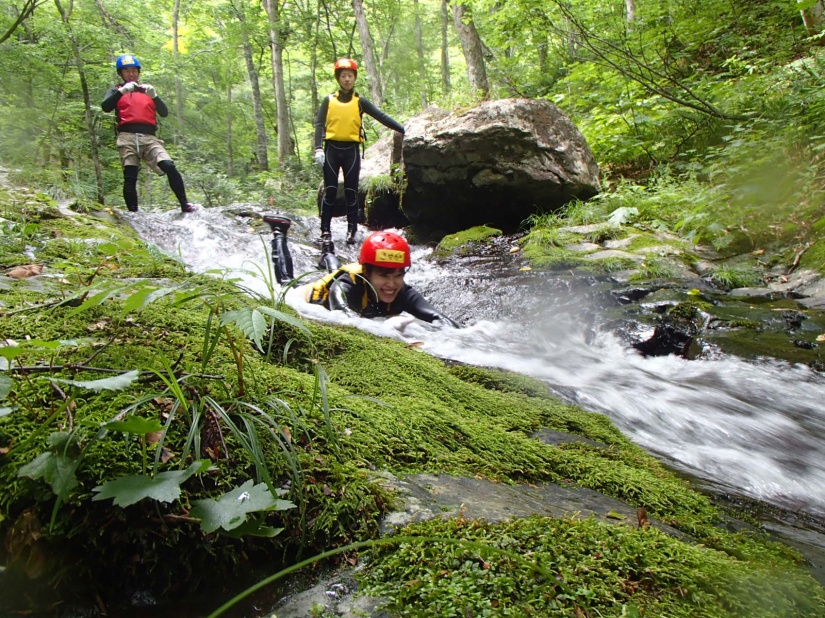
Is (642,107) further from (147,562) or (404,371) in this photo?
(147,562)

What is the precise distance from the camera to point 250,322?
1.13 metres

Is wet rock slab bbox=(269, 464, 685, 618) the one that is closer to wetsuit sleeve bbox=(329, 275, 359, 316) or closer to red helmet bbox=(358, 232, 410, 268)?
red helmet bbox=(358, 232, 410, 268)

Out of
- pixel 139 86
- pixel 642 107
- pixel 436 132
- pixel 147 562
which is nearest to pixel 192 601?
pixel 147 562

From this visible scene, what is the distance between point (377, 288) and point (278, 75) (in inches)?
612

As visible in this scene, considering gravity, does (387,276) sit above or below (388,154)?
below

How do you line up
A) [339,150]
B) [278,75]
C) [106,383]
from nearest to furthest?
1. [106,383]
2. [339,150]
3. [278,75]

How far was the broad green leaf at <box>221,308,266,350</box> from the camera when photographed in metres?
1.09

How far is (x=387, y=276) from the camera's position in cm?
558

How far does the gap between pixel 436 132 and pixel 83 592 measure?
9610 mm

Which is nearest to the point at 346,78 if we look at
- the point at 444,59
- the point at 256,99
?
the point at 256,99

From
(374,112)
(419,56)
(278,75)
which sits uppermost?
(419,56)

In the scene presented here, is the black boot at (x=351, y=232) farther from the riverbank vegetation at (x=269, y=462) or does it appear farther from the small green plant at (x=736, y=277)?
the small green plant at (x=736, y=277)

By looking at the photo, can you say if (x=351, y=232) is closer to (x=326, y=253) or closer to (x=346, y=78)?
(x=326, y=253)

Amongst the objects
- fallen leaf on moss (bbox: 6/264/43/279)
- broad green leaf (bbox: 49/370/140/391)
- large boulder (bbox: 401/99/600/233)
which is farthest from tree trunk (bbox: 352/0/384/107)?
broad green leaf (bbox: 49/370/140/391)
